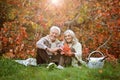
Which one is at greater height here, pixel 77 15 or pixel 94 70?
pixel 77 15

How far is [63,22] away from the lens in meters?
12.9

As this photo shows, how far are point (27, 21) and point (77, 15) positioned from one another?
75.2 inches

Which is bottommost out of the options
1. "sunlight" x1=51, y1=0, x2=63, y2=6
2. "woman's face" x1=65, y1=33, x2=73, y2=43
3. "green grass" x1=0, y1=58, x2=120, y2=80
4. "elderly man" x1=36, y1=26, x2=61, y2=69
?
"green grass" x1=0, y1=58, x2=120, y2=80

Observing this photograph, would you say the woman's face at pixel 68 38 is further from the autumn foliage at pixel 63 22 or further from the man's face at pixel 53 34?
the autumn foliage at pixel 63 22

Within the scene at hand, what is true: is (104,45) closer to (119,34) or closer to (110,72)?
(119,34)

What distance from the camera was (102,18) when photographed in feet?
43.0

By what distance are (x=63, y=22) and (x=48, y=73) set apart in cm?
393

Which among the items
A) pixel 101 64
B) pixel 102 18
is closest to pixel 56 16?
pixel 102 18

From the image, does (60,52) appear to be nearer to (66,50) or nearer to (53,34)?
(66,50)

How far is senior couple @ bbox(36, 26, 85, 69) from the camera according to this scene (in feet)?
34.9

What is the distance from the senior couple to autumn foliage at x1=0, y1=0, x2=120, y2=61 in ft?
3.50

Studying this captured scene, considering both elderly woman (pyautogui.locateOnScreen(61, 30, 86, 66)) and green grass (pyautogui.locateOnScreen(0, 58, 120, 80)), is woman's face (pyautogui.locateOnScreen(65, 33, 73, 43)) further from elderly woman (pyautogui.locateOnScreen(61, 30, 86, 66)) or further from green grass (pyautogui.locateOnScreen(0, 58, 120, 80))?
green grass (pyautogui.locateOnScreen(0, 58, 120, 80))

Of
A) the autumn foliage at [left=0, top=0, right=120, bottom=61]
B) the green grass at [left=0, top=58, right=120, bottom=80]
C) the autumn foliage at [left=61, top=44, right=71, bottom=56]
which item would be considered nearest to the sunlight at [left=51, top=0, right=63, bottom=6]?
the autumn foliage at [left=0, top=0, right=120, bottom=61]

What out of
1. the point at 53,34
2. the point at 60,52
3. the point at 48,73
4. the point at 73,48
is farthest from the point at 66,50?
the point at 48,73
